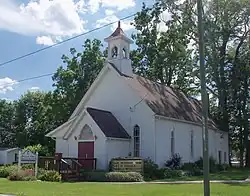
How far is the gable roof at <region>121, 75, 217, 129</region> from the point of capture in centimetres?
3375

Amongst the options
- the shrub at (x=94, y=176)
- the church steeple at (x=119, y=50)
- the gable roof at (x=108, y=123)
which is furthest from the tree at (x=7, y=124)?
the shrub at (x=94, y=176)

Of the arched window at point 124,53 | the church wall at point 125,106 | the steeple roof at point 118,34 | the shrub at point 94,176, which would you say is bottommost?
the shrub at point 94,176

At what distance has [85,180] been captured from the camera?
2758 centimetres

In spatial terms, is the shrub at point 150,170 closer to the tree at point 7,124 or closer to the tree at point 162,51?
the tree at point 162,51

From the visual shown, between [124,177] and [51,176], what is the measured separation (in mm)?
4647

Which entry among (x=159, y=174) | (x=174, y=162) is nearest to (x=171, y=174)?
(x=159, y=174)

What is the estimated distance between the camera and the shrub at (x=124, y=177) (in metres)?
26.1

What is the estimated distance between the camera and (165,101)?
36.4 meters

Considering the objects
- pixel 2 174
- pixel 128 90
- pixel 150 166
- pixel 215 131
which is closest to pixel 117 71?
pixel 128 90

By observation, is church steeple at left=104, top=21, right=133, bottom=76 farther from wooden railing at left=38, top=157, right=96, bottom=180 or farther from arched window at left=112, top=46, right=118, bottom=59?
wooden railing at left=38, top=157, right=96, bottom=180

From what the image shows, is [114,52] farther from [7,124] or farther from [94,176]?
[7,124]

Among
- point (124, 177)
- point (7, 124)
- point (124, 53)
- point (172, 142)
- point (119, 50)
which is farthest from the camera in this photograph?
point (7, 124)

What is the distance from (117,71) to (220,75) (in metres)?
17.3

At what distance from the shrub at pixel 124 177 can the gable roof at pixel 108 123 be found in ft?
14.3
